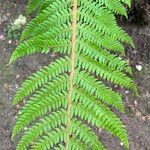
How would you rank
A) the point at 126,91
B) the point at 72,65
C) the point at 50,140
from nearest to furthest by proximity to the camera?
the point at 50,140 < the point at 72,65 < the point at 126,91

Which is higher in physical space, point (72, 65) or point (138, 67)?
point (138, 67)

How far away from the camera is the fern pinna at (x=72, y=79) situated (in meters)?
1.94

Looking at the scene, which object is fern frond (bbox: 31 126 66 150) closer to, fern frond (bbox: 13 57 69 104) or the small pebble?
fern frond (bbox: 13 57 69 104)

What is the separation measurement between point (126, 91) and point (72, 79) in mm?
2095

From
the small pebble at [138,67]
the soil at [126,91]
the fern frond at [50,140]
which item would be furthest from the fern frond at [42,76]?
the small pebble at [138,67]

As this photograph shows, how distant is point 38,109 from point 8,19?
8.52ft

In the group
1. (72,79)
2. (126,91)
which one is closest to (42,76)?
(72,79)

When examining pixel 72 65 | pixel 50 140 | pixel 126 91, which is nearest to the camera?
pixel 50 140

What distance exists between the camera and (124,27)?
4.11m

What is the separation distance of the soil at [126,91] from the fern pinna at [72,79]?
68.9 inches

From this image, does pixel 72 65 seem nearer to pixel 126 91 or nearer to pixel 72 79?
pixel 72 79

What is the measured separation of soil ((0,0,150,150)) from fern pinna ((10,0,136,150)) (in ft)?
5.74

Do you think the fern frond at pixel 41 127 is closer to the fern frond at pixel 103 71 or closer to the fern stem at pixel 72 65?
the fern stem at pixel 72 65

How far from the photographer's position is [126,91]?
4023 millimetres
